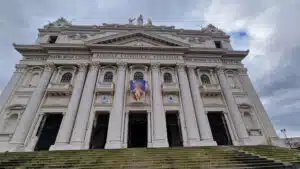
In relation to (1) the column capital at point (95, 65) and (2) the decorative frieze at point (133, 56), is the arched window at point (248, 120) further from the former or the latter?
(1) the column capital at point (95, 65)

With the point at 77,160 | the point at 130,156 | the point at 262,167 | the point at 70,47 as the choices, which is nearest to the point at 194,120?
the point at 262,167

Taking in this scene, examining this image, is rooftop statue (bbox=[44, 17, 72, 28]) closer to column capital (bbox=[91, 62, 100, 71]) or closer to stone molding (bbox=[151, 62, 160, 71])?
column capital (bbox=[91, 62, 100, 71])

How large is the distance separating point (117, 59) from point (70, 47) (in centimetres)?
533

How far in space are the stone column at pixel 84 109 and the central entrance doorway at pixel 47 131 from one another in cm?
311

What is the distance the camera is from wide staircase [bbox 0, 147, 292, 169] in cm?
605

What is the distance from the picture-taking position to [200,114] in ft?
40.0

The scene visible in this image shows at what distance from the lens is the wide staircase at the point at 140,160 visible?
605cm

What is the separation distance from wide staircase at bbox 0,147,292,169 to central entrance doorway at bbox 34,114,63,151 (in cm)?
402

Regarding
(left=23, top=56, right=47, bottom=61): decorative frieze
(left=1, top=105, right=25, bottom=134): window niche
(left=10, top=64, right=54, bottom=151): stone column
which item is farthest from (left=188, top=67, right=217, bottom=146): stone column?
(left=23, top=56, right=47, bottom=61): decorative frieze

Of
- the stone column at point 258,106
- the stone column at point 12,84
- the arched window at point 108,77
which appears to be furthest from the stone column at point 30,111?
the stone column at point 258,106

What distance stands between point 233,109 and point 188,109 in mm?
4646

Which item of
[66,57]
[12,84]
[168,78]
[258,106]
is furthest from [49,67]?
[258,106]

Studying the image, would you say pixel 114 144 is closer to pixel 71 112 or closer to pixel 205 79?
pixel 71 112

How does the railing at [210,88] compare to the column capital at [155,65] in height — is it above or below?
below
